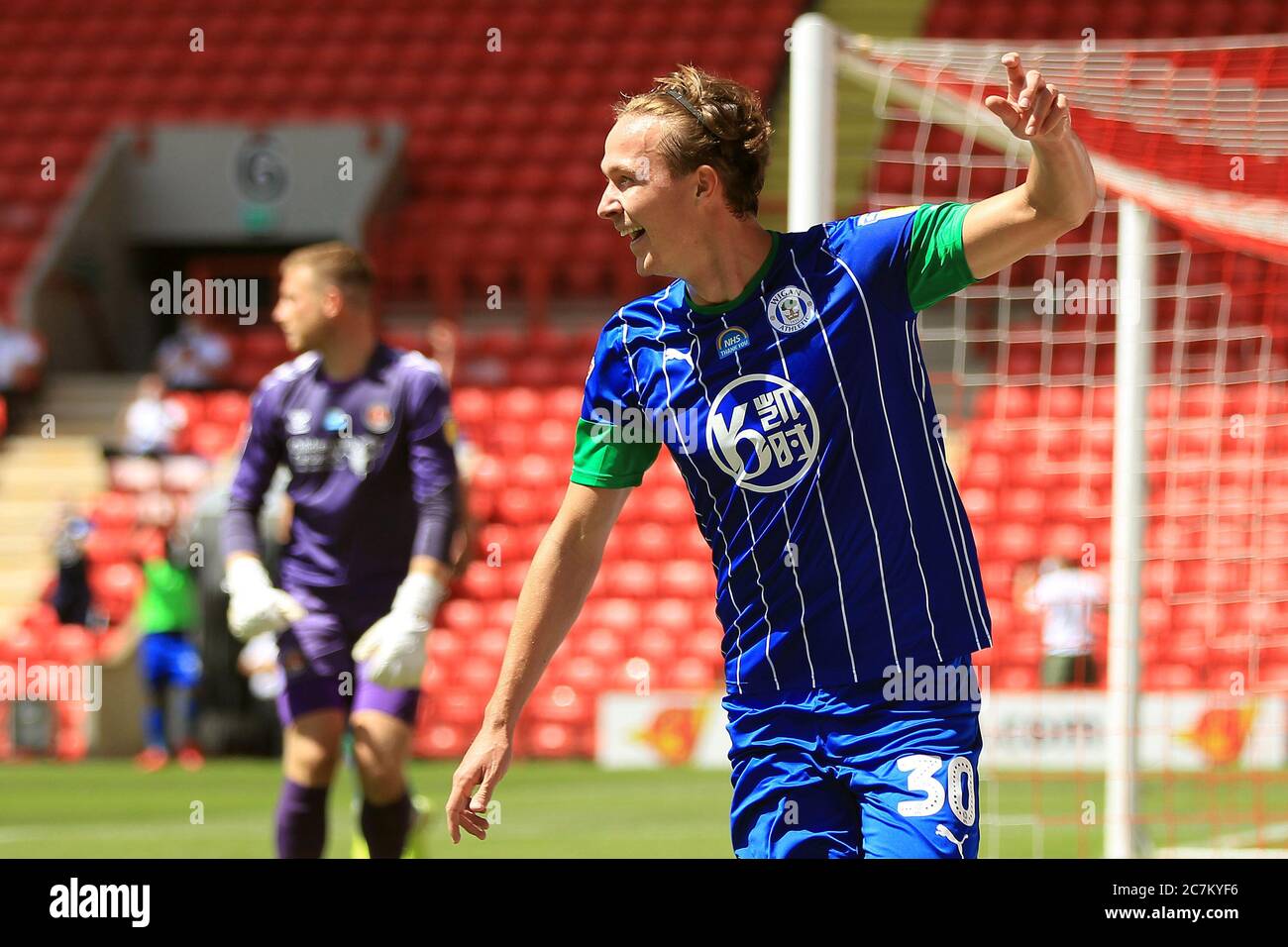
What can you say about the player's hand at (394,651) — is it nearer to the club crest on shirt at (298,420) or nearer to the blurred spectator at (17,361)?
the club crest on shirt at (298,420)

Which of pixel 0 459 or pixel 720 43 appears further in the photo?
pixel 720 43

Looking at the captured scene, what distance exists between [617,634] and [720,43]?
788 cm

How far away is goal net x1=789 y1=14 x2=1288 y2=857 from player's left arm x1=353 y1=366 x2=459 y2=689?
1.24m

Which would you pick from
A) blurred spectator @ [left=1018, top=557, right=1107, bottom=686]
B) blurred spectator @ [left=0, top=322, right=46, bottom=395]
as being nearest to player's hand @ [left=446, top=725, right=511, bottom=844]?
blurred spectator @ [left=1018, top=557, right=1107, bottom=686]

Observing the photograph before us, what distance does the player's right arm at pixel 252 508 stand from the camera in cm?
557

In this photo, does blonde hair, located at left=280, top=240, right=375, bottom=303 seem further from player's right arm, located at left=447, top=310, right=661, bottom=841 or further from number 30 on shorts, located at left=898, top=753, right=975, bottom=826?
number 30 on shorts, located at left=898, top=753, right=975, bottom=826

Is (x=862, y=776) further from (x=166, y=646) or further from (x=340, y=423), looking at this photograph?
(x=166, y=646)

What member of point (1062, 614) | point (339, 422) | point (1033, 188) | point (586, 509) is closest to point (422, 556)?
point (339, 422)

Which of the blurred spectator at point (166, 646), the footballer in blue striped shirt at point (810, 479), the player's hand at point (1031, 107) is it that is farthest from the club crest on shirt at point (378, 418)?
the blurred spectator at point (166, 646)

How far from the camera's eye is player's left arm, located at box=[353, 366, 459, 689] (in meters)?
5.36

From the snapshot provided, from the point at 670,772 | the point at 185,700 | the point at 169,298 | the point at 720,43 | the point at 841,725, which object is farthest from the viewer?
the point at 720,43
